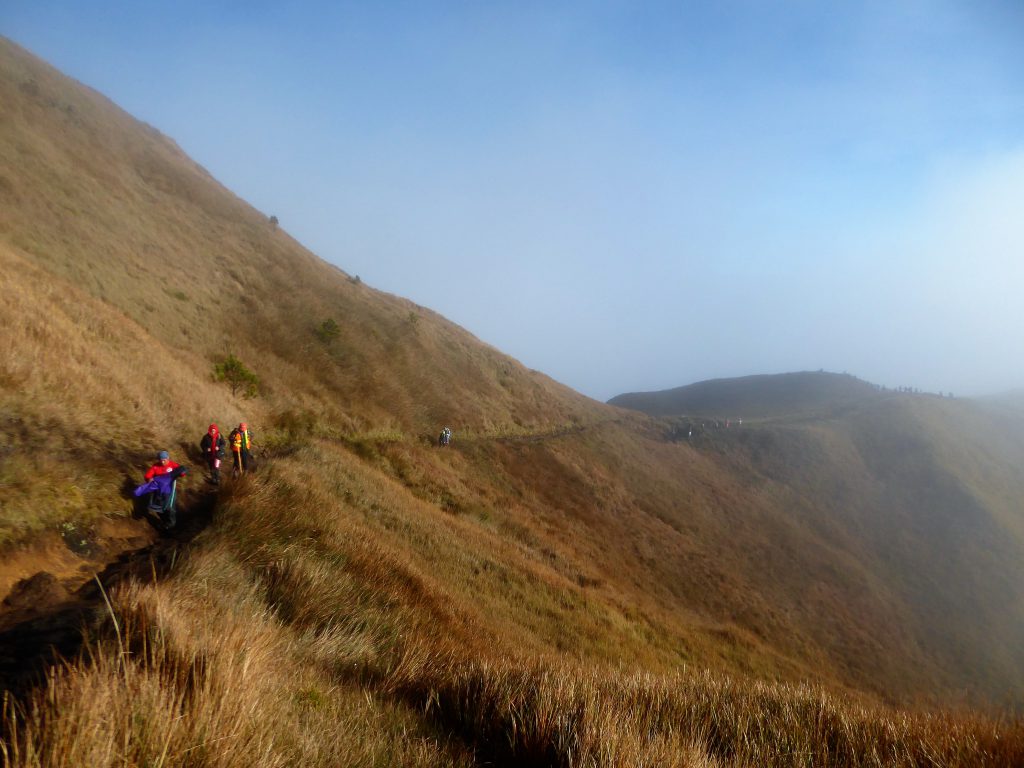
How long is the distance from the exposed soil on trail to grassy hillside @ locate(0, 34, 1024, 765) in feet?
0.23

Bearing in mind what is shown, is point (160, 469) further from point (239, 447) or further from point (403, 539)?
point (403, 539)

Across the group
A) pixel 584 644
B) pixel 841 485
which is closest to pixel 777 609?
pixel 584 644

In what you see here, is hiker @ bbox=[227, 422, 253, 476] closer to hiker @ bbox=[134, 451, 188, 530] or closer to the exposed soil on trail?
the exposed soil on trail

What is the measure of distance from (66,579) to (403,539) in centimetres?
681

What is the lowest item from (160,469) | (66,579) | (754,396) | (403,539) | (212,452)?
(403,539)

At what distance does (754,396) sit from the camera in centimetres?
10838

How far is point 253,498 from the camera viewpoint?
8750mm

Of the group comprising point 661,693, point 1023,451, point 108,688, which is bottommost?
point 661,693

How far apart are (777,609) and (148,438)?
33.6 metres

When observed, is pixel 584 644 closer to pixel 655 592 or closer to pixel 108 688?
pixel 108 688

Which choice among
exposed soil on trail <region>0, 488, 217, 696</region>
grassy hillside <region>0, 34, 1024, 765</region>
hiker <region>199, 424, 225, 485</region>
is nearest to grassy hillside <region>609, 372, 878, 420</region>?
grassy hillside <region>0, 34, 1024, 765</region>

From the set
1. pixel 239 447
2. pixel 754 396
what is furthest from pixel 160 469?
pixel 754 396

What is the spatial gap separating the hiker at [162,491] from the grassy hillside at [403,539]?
45cm

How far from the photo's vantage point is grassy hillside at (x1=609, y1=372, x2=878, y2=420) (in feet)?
318
